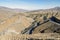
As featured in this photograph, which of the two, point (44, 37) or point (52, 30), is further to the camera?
point (52, 30)

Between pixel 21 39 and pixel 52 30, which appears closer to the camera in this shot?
pixel 21 39

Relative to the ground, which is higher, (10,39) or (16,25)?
(10,39)

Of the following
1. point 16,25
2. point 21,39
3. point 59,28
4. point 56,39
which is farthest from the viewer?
point 16,25

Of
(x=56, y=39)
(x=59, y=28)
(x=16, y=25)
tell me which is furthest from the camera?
(x=16, y=25)

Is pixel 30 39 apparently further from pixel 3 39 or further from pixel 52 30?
pixel 52 30

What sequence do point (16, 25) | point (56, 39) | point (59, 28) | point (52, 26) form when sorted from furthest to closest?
point (16, 25), point (52, 26), point (59, 28), point (56, 39)

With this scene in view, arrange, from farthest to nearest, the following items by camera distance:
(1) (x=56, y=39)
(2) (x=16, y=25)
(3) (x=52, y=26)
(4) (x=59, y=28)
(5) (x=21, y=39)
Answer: (2) (x=16, y=25)
(3) (x=52, y=26)
(4) (x=59, y=28)
(5) (x=21, y=39)
(1) (x=56, y=39)

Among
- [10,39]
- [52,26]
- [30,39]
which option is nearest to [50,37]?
[30,39]

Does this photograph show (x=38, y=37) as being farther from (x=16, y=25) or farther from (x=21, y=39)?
(x=16, y=25)

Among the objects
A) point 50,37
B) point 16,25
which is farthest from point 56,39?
point 16,25
